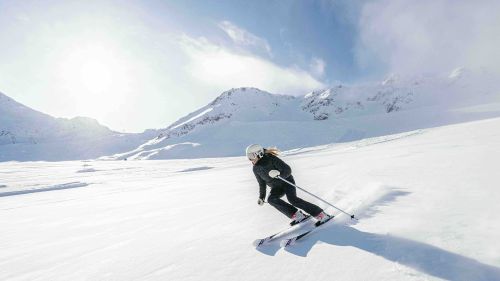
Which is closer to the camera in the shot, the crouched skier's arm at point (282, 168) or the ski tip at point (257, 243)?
the ski tip at point (257, 243)

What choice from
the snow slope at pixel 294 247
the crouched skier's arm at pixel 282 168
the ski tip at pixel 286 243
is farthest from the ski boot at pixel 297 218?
the ski tip at pixel 286 243

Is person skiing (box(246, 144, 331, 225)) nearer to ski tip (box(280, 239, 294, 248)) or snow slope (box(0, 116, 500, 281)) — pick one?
snow slope (box(0, 116, 500, 281))

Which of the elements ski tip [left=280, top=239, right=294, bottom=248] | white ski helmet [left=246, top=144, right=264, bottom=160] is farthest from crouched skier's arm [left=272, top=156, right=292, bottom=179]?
ski tip [left=280, top=239, right=294, bottom=248]

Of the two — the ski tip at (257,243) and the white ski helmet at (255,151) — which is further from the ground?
the white ski helmet at (255,151)

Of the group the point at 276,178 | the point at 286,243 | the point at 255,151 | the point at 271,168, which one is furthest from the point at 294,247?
the point at 255,151

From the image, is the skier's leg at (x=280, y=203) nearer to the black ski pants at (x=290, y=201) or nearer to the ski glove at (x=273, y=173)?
the black ski pants at (x=290, y=201)

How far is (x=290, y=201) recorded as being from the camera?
5.82m

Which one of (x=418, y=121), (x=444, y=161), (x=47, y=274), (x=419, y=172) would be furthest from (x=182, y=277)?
(x=418, y=121)

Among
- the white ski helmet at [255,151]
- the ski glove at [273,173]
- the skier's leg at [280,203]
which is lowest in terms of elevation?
the skier's leg at [280,203]

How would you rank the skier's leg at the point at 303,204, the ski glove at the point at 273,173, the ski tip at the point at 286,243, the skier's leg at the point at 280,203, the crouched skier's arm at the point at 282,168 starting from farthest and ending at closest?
the crouched skier's arm at the point at 282,168 < the skier's leg at the point at 280,203 < the ski glove at the point at 273,173 < the skier's leg at the point at 303,204 < the ski tip at the point at 286,243

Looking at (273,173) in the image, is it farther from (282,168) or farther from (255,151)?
(255,151)

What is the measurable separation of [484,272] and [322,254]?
1.65 metres

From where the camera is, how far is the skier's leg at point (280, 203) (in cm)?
573

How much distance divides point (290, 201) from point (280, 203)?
186mm
